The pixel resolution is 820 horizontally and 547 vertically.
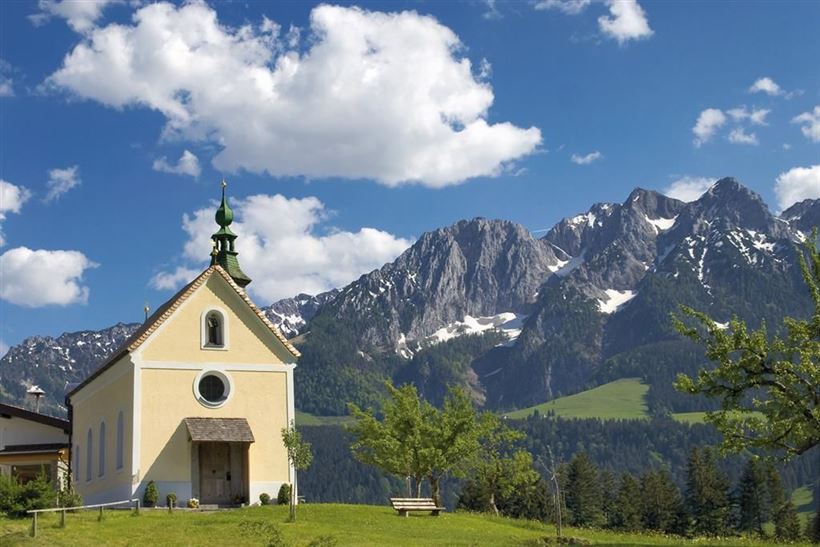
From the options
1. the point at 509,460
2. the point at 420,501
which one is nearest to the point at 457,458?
the point at 420,501

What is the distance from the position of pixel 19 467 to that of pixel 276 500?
24.6 metres

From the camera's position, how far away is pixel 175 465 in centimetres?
→ 5141

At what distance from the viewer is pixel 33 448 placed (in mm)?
68000

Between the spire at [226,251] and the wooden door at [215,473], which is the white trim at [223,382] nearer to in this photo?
the wooden door at [215,473]

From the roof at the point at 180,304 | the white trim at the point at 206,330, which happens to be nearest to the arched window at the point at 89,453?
the roof at the point at 180,304

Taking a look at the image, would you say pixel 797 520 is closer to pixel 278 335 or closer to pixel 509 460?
pixel 509 460

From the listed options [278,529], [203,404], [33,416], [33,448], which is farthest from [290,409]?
[33,416]

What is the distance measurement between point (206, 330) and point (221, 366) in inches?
81.9

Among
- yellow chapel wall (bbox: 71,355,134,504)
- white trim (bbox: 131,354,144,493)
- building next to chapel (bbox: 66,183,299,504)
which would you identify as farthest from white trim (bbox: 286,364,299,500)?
yellow chapel wall (bbox: 71,355,134,504)

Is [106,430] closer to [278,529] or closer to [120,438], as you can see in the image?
[120,438]

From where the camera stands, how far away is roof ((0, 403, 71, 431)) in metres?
68.4

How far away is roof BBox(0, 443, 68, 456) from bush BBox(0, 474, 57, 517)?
2634 cm

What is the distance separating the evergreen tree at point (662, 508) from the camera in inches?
4793

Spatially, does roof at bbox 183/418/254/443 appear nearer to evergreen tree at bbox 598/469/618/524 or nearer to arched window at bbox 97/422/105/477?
arched window at bbox 97/422/105/477
